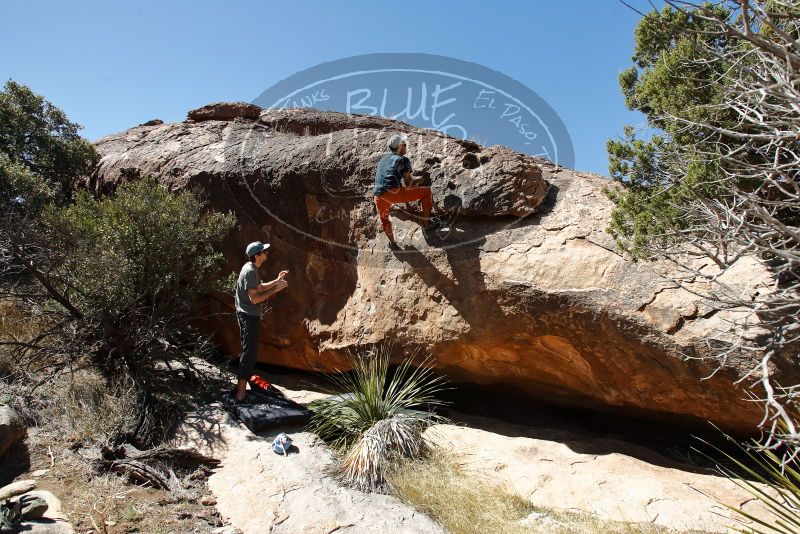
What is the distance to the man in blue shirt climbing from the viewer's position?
7641 mm

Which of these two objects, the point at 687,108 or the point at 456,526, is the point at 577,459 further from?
the point at 687,108

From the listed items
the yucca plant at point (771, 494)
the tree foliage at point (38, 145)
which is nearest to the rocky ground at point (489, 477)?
the yucca plant at point (771, 494)

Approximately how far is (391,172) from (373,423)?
3.06 metres

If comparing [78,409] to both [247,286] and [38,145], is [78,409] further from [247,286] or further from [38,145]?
[38,145]

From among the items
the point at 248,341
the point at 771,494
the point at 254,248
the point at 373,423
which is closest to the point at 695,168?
the point at 771,494

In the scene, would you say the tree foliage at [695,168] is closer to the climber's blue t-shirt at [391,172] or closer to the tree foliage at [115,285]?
the climber's blue t-shirt at [391,172]

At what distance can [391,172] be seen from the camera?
25.0ft

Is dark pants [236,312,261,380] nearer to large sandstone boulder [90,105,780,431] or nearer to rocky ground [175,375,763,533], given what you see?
rocky ground [175,375,763,533]

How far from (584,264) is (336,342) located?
138 inches

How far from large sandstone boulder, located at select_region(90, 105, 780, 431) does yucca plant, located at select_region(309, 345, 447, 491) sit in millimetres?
432

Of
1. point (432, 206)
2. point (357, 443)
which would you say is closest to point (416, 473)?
point (357, 443)

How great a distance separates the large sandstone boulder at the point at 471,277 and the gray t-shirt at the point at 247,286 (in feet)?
4.79

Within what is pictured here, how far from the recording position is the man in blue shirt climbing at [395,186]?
764 cm

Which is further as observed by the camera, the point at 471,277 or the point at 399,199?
the point at 399,199
